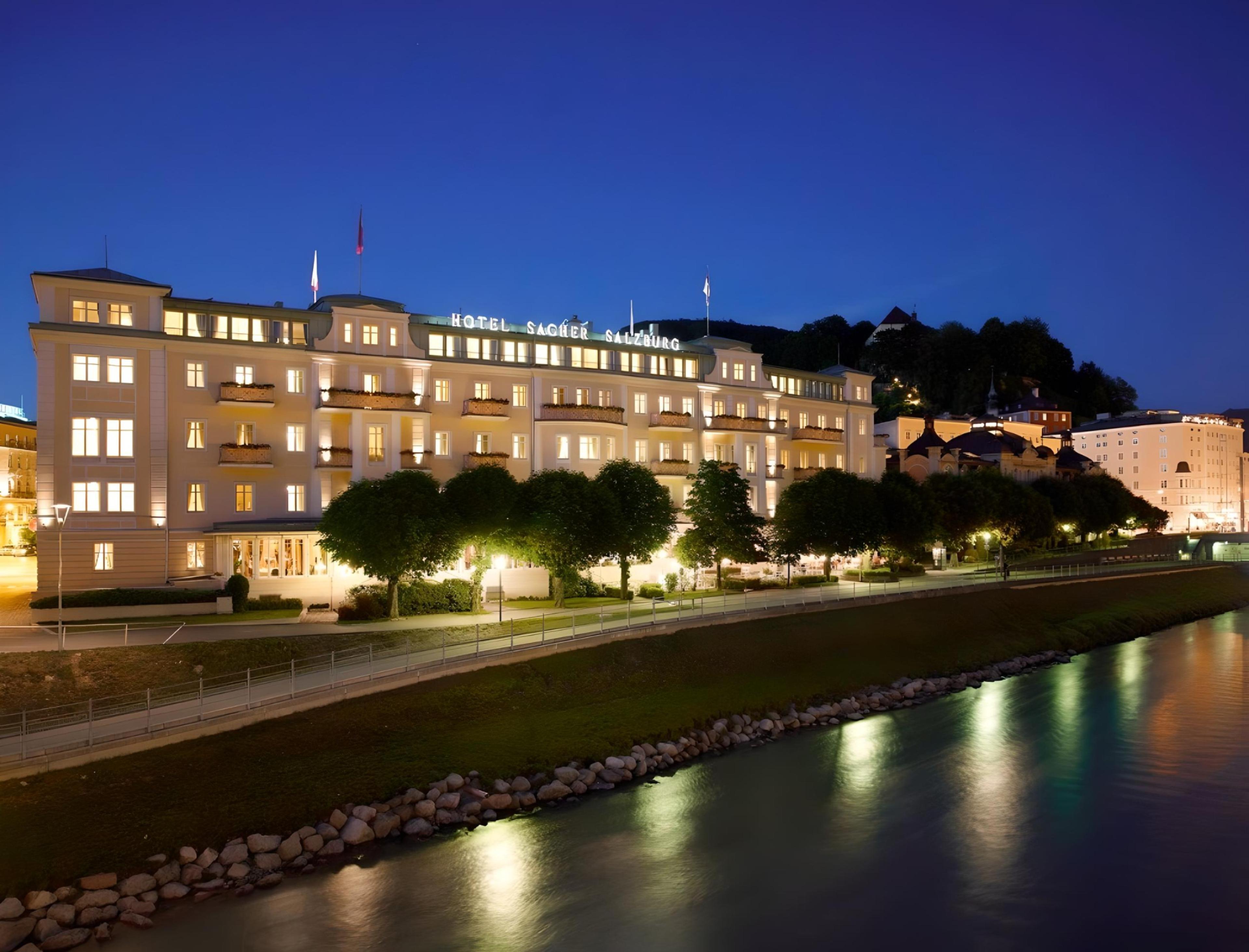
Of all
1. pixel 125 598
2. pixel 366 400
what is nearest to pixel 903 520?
pixel 366 400

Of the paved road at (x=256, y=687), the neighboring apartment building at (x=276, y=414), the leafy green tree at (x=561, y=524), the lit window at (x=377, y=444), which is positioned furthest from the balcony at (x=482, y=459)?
the paved road at (x=256, y=687)

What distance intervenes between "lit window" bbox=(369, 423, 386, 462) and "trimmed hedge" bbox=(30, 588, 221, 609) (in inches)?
564

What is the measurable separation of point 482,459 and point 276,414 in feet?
42.4

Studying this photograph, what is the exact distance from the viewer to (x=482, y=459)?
58281 millimetres

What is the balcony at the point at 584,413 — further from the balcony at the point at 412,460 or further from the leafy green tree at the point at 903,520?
the leafy green tree at the point at 903,520

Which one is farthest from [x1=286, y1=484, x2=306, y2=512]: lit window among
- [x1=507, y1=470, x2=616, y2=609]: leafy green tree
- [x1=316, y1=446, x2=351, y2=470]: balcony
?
[x1=507, y1=470, x2=616, y2=609]: leafy green tree

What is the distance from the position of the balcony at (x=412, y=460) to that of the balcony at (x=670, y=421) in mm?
18367

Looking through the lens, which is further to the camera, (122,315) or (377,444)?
(377,444)

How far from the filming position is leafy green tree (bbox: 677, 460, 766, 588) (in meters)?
56.7

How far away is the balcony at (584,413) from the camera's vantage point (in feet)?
200

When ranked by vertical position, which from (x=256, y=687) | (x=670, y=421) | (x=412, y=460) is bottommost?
(x=256, y=687)

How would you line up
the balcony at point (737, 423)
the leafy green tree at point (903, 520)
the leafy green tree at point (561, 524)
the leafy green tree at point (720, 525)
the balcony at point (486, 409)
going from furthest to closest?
the balcony at point (737, 423)
the leafy green tree at point (903, 520)
the balcony at point (486, 409)
the leafy green tree at point (720, 525)
the leafy green tree at point (561, 524)

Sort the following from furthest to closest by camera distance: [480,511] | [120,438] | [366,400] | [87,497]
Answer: [366,400], [120,438], [87,497], [480,511]

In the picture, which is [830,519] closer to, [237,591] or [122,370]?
[237,591]
